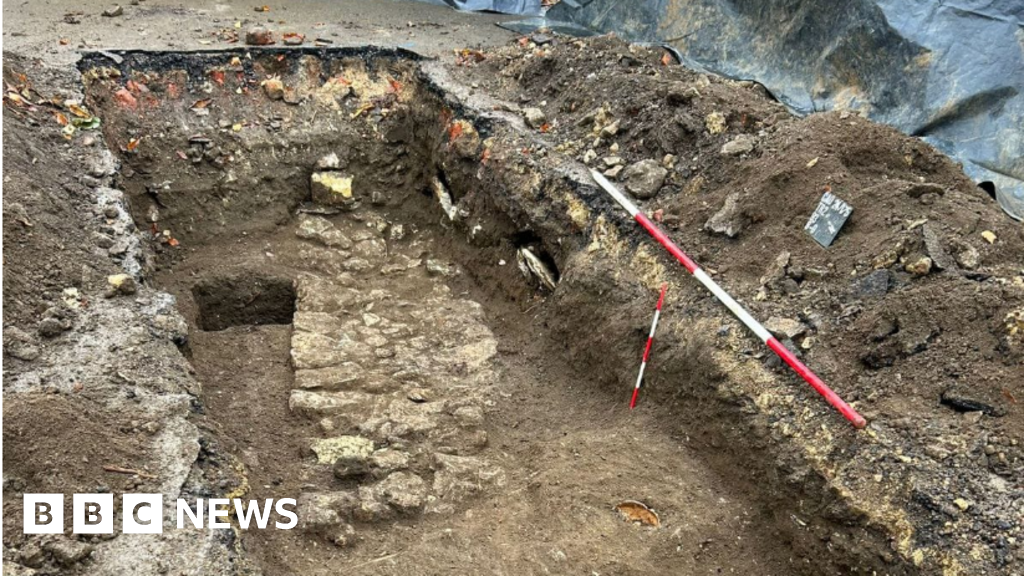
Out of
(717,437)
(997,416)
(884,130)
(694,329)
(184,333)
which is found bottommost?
(184,333)

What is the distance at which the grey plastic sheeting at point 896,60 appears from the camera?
4926 mm

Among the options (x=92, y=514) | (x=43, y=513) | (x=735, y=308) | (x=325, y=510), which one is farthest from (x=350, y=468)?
(x=735, y=308)

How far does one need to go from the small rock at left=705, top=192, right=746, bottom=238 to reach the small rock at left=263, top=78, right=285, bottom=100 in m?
3.73

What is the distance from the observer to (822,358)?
11.3 ft

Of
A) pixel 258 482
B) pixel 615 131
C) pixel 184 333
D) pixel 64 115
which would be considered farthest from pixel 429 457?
pixel 64 115

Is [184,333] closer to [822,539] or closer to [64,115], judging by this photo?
[64,115]

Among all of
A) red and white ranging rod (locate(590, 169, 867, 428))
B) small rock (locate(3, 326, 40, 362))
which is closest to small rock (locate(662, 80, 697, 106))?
red and white ranging rod (locate(590, 169, 867, 428))

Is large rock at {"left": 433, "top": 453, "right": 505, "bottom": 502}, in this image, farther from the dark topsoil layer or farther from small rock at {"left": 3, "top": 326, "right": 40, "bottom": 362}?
small rock at {"left": 3, "top": 326, "right": 40, "bottom": 362}

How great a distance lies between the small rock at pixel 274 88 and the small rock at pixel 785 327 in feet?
14.3

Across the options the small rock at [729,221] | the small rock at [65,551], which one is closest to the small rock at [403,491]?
the small rock at [65,551]

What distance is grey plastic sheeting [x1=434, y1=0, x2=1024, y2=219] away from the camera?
4926 millimetres

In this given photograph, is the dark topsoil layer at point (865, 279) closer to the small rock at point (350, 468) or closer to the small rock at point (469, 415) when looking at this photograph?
the small rock at point (469, 415)

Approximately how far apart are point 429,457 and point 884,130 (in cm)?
303

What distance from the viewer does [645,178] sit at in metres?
4.62
